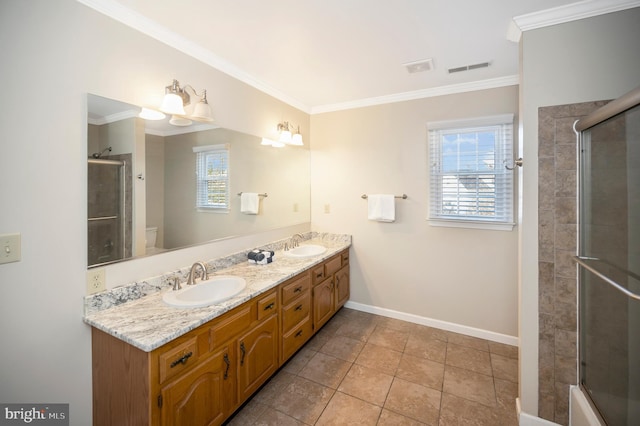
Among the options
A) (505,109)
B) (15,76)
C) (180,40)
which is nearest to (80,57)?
(15,76)

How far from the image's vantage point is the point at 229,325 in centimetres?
155

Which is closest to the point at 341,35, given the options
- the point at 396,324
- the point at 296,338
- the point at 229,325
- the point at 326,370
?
the point at 229,325

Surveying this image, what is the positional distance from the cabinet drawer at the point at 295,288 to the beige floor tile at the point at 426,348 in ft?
3.58

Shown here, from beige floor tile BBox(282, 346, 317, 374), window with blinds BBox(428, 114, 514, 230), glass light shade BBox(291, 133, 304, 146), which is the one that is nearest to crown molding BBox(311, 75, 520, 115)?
window with blinds BBox(428, 114, 514, 230)

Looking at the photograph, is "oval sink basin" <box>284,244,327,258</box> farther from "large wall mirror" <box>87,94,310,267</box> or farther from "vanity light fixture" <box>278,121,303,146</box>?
"vanity light fixture" <box>278,121,303,146</box>

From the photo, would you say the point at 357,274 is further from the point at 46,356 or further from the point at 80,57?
the point at 80,57

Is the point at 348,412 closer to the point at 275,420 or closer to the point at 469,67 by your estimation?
the point at 275,420

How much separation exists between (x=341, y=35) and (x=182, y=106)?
1.14 meters

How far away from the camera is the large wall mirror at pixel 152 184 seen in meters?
1.46

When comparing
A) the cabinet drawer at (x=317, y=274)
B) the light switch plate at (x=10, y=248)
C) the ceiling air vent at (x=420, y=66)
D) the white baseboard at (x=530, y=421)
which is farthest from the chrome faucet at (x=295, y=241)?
the white baseboard at (x=530, y=421)

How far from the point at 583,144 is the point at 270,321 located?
2.17m

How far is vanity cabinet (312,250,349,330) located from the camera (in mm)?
2537

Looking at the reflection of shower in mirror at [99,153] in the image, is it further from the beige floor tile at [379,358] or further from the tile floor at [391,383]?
the beige floor tile at [379,358]

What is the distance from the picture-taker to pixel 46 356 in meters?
1.28
